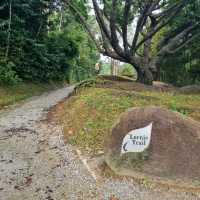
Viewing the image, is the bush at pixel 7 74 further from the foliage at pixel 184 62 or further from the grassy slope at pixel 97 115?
the foliage at pixel 184 62

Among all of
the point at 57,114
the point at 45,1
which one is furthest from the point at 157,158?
the point at 45,1

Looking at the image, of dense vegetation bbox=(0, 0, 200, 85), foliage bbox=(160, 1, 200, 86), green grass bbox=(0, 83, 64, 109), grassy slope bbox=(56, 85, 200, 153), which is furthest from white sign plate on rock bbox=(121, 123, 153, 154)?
foliage bbox=(160, 1, 200, 86)

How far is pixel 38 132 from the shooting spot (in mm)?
6324

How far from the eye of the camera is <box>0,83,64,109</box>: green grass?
30.9ft

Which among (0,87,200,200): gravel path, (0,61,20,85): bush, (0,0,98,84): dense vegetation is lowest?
(0,87,200,200): gravel path

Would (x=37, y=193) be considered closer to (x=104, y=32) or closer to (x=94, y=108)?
(x=94, y=108)

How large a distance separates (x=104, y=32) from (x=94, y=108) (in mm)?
5628

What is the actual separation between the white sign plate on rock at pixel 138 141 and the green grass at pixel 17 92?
560 centimetres

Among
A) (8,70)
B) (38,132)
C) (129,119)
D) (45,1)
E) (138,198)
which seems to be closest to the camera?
(138,198)

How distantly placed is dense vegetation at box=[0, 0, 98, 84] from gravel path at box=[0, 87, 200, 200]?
546cm

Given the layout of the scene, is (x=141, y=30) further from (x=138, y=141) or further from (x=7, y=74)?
(x=138, y=141)

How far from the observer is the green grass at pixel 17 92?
30.9 feet

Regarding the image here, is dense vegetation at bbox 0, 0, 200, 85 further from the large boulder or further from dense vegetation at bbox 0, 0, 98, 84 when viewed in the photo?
the large boulder

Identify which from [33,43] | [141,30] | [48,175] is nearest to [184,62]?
[141,30]
